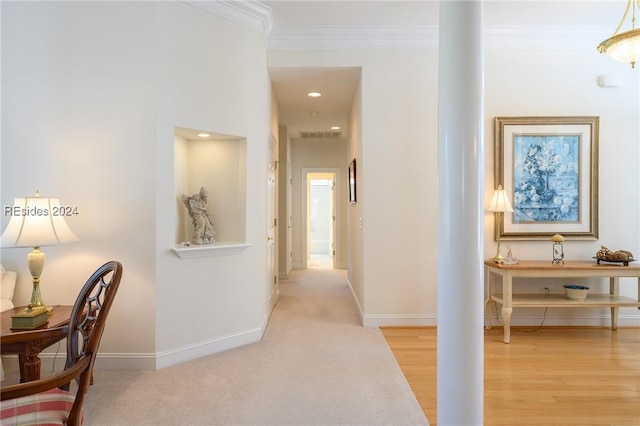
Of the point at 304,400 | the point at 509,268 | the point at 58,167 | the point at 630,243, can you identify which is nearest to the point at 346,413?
the point at 304,400

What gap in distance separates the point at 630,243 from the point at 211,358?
4380mm

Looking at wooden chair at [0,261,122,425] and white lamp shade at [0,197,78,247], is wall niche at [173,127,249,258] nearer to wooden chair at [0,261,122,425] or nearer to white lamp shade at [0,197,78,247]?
white lamp shade at [0,197,78,247]

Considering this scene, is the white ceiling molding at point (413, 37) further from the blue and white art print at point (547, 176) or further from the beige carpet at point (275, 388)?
the beige carpet at point (275, 388)

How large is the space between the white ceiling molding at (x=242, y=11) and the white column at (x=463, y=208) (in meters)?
2.27

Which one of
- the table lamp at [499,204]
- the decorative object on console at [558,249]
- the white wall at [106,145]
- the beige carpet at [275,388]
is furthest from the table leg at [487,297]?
the white wall at [106,145]

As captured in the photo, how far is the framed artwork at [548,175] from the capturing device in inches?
146

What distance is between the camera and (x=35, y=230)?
2.12 metres

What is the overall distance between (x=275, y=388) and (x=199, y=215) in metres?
1.59

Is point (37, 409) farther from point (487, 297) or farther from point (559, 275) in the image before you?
point (559, 275)

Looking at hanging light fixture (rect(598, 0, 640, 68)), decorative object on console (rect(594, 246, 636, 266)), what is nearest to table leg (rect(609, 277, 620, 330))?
decorative object on console (rect(594, 246, 636, 266))

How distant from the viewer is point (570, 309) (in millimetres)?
3785

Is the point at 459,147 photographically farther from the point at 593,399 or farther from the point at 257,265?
the point at 257,265

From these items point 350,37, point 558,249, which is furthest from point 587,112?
point 350,37

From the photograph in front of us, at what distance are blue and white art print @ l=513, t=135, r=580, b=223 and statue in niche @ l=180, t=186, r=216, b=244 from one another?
316 centimetres
